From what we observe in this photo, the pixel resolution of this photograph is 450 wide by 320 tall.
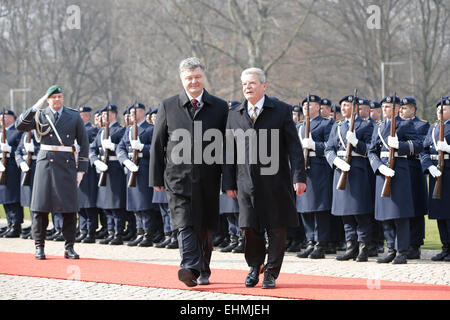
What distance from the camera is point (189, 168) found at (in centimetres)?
752

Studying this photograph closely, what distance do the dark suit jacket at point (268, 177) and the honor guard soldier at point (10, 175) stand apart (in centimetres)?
691

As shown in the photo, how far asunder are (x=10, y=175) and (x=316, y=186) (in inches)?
230

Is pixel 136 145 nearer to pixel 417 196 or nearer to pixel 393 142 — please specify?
pixel 393 142

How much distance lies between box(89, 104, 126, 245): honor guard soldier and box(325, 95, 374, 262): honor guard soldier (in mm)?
3739

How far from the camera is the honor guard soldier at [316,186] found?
34.3 feet

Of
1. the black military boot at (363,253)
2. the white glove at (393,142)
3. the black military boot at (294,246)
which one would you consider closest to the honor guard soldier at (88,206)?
the black military boot at (294,246)

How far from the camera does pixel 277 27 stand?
105ft

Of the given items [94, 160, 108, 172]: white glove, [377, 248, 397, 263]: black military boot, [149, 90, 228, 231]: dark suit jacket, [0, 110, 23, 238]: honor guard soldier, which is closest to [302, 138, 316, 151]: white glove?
[377, 248, 397, 263]: black military boot

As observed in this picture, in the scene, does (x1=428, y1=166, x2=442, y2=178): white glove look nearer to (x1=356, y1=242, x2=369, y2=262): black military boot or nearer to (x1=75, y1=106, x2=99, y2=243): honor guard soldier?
(x1=356, y1=242, x2=369, y2=262): black military boot

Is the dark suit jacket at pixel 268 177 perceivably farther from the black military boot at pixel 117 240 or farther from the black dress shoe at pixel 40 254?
the black military boot at pixel 117 240

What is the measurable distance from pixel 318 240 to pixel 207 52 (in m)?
25.1

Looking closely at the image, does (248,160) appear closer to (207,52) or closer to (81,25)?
(207,52)

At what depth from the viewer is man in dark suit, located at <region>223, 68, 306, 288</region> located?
24.6 ft

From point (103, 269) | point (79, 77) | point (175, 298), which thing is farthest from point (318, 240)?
point (79, 77)
